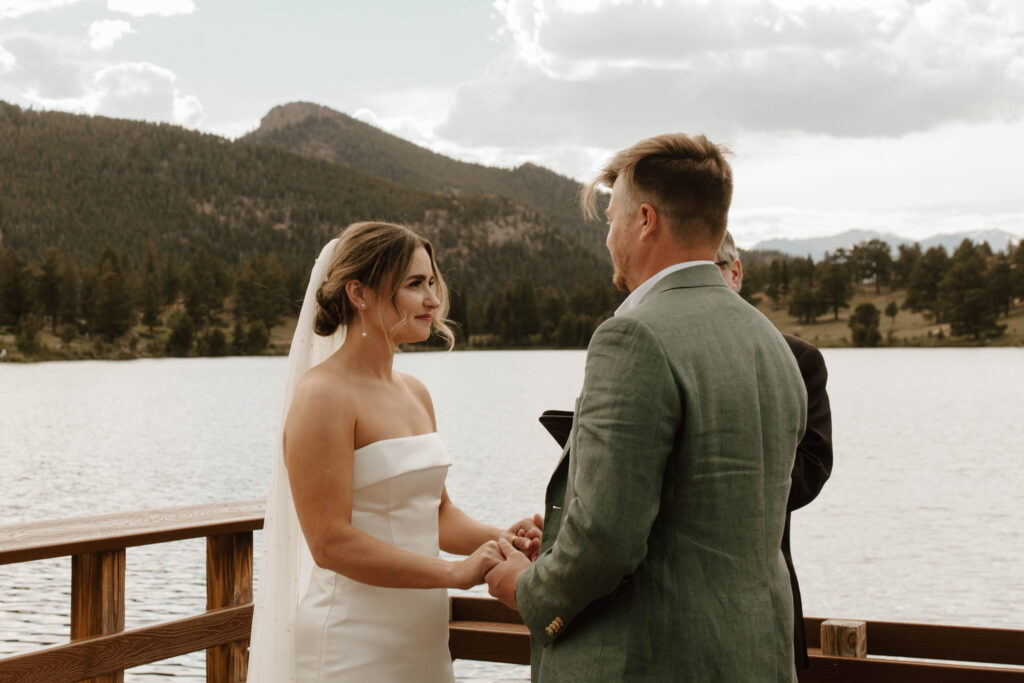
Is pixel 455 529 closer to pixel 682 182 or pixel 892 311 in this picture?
pixel 682 182

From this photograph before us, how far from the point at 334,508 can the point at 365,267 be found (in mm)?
696

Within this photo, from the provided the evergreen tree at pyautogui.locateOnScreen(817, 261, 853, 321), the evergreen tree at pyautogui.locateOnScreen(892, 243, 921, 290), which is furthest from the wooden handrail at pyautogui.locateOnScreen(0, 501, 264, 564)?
the evergreen tree at pyautogui.locateOnScreen(892, 243, 921, 290)

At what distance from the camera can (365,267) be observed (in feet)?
9.06

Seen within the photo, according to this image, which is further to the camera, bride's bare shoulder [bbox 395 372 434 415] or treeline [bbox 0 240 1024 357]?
treeline [bbox 0 240 1024 357]

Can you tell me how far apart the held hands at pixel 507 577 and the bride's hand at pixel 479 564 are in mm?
51

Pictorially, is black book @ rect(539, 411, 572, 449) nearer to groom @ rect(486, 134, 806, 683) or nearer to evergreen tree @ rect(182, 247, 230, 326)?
groom @ rect(486, 134, 806, 683)

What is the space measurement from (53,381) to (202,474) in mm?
44604

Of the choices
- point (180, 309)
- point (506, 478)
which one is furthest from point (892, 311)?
point (506, 478)

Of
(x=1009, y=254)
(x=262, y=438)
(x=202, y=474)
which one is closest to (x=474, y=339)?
(x=1009, y=254)

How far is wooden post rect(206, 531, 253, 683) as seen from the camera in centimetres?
347

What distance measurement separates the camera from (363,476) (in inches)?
105

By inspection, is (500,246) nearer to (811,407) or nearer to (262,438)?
(262,438)

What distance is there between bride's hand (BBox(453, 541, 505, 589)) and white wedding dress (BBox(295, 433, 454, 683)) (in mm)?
354

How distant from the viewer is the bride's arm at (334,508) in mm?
2525
